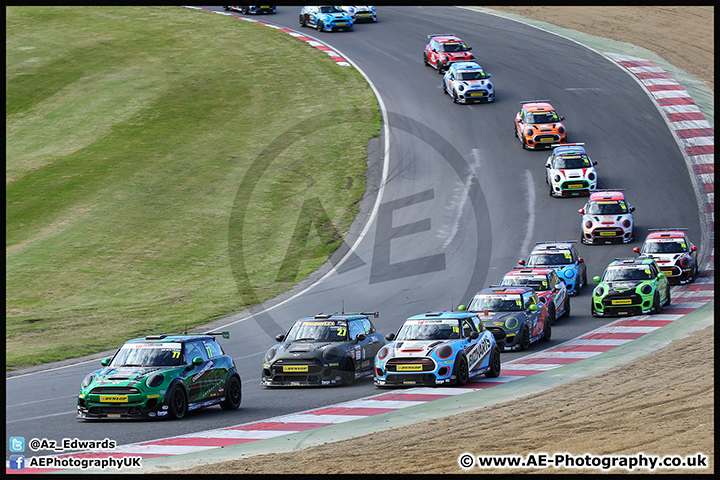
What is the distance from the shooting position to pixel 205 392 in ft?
53.5

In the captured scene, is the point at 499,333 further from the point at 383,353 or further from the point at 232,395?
the point at 232,395

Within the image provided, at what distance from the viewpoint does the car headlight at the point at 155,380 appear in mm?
15367

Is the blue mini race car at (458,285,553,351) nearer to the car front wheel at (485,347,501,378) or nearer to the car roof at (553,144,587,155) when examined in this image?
the car front wheel at (485,347,501,378)

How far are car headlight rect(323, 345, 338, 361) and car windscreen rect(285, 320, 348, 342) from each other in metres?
0.67

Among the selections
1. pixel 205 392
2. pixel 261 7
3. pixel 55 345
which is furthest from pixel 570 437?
pixel 261 7

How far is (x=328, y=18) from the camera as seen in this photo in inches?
2557

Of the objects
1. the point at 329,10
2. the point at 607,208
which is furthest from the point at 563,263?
the point at 329,10

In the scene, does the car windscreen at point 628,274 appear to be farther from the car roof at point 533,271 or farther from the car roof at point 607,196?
the car roof at point 607,196

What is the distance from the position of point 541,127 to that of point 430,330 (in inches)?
1118

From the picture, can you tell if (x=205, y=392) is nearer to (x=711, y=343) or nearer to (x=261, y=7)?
(x=711, y=343)

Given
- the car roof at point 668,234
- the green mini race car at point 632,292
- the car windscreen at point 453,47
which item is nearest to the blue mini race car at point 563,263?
the green mini race car at point 632,292

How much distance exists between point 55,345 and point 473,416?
595 inches

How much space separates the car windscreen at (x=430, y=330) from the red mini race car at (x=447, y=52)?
38143 mm

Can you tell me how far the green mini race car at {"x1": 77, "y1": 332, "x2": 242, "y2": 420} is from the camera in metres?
15.4
